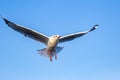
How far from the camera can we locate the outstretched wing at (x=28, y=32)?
2401 cm

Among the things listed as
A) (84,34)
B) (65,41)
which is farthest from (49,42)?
(84,34)

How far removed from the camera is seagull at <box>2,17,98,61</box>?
23266mm

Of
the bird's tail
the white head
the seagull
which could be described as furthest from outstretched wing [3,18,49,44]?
the bird's tail

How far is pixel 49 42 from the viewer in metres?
23.7

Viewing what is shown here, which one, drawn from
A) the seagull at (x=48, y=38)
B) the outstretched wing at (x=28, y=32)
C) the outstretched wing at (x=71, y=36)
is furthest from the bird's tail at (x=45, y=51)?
the outstretched wing at (x=71, y=36)

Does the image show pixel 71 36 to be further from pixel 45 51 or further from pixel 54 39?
pixel 45 51

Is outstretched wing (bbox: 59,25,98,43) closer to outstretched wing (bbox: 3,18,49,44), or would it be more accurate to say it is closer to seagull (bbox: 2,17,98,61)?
seagull (bbox: 2,17,98,61)

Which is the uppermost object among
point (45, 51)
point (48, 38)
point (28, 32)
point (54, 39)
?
point (28, 32)

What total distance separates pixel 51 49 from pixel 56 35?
1.32 meters

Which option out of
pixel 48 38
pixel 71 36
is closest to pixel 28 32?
pixel 48 38

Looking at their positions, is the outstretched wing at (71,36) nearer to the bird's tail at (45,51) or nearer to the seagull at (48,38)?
the seagull at (48,38)

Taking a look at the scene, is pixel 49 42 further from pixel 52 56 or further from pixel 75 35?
pixel 75 35

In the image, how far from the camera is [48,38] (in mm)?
24422

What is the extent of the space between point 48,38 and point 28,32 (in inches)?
72.8
